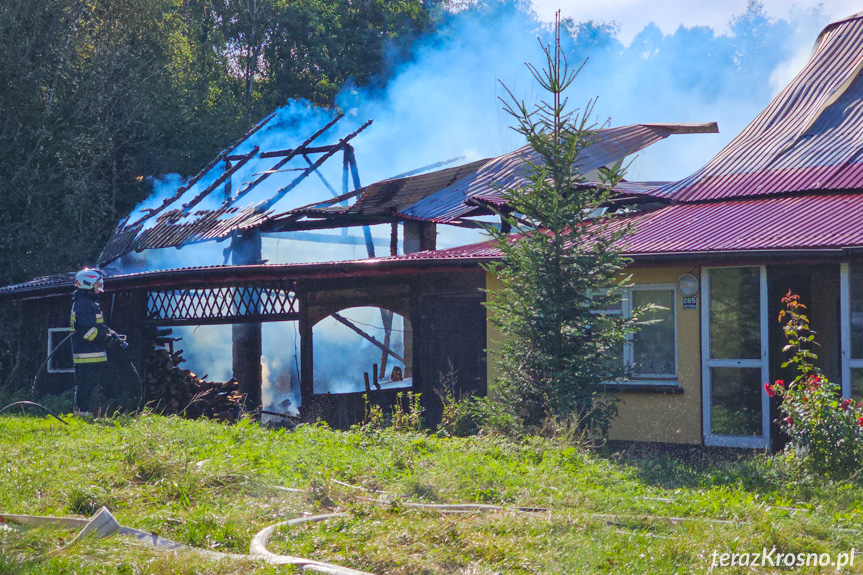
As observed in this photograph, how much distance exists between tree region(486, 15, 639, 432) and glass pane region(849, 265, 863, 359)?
272 cm

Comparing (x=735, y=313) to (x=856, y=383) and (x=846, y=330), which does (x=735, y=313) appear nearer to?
(x=846, y=330)

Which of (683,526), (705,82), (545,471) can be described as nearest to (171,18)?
(545,471)

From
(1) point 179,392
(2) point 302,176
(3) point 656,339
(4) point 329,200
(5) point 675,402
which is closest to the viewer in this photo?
(5) point 675,402

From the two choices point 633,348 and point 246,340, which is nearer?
point 633,348

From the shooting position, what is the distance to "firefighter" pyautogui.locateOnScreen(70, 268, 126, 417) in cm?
1162

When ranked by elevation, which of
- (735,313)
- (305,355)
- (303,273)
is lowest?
(305,355)

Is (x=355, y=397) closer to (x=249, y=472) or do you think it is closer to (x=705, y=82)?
(x=249, y=472)

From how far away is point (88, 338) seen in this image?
1158 cm

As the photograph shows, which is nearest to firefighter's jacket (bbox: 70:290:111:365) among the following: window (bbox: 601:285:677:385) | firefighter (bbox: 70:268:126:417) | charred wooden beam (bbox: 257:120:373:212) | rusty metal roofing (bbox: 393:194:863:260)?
firefighter (bbox: 70:268:126:417)

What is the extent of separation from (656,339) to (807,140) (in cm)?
493

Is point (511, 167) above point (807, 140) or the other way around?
above

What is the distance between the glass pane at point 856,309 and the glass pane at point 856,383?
0.63 ft

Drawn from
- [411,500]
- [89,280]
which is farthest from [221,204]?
[411,500]

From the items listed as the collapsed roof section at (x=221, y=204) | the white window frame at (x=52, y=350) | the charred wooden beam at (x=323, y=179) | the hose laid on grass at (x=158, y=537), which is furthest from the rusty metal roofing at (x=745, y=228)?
the white window frame at (x=52, y=350)
